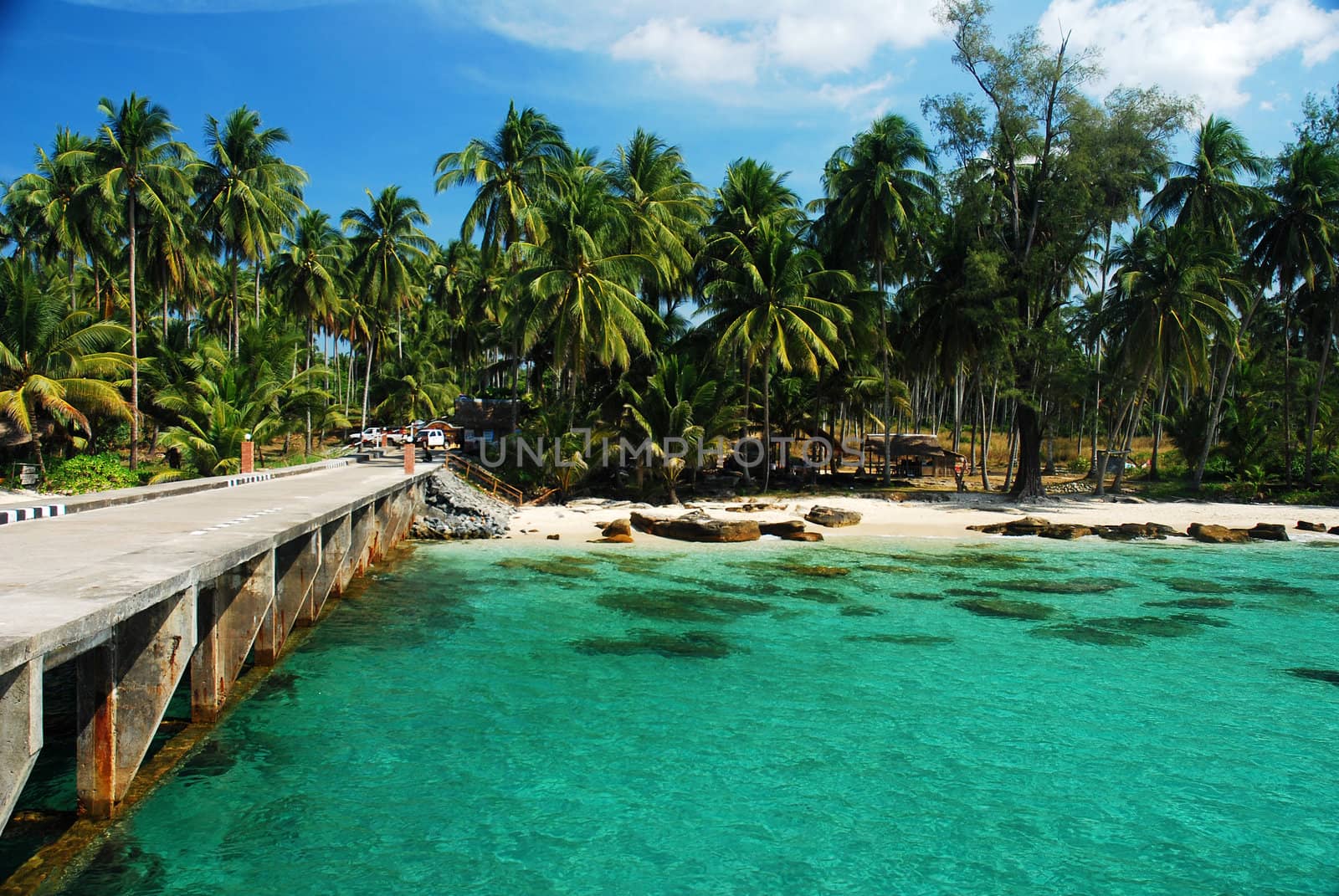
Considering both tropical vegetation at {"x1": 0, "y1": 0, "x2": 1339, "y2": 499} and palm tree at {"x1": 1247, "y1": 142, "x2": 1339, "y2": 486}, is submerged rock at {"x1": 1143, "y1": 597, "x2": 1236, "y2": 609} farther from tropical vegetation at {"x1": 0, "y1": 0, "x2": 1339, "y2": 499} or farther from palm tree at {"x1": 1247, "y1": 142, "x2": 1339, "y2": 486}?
palm tree at {"x1": 1247, "y1": 142, "x2": 1339, "y2": 486}

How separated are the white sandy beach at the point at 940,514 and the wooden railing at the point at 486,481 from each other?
1.35 meters

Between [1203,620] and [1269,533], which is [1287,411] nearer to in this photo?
[1269,533]

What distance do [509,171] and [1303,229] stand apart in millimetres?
29170

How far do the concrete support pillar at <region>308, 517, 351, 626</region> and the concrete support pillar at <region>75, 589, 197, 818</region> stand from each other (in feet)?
19.5

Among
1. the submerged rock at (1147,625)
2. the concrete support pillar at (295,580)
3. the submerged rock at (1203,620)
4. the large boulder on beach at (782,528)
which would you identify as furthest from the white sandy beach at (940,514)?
the concrete support pillar at (295,580)

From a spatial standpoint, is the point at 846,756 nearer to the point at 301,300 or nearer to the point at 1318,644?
the point at 1318,644

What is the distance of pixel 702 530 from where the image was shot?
22.6 m

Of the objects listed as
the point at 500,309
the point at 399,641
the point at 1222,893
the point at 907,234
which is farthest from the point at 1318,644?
the point at 500,309

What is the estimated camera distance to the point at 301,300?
39.6 metres

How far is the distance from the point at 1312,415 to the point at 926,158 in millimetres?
17147

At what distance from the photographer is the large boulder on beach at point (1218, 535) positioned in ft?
77.7

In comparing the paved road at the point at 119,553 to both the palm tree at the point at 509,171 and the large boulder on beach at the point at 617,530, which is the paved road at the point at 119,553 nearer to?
the large boulder on beach at the point at 617,530

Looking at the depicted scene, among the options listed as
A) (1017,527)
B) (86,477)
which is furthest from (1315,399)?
(86,477)

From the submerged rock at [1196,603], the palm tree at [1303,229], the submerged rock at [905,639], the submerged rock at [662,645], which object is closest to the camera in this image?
the submerged rock at [662,645]
